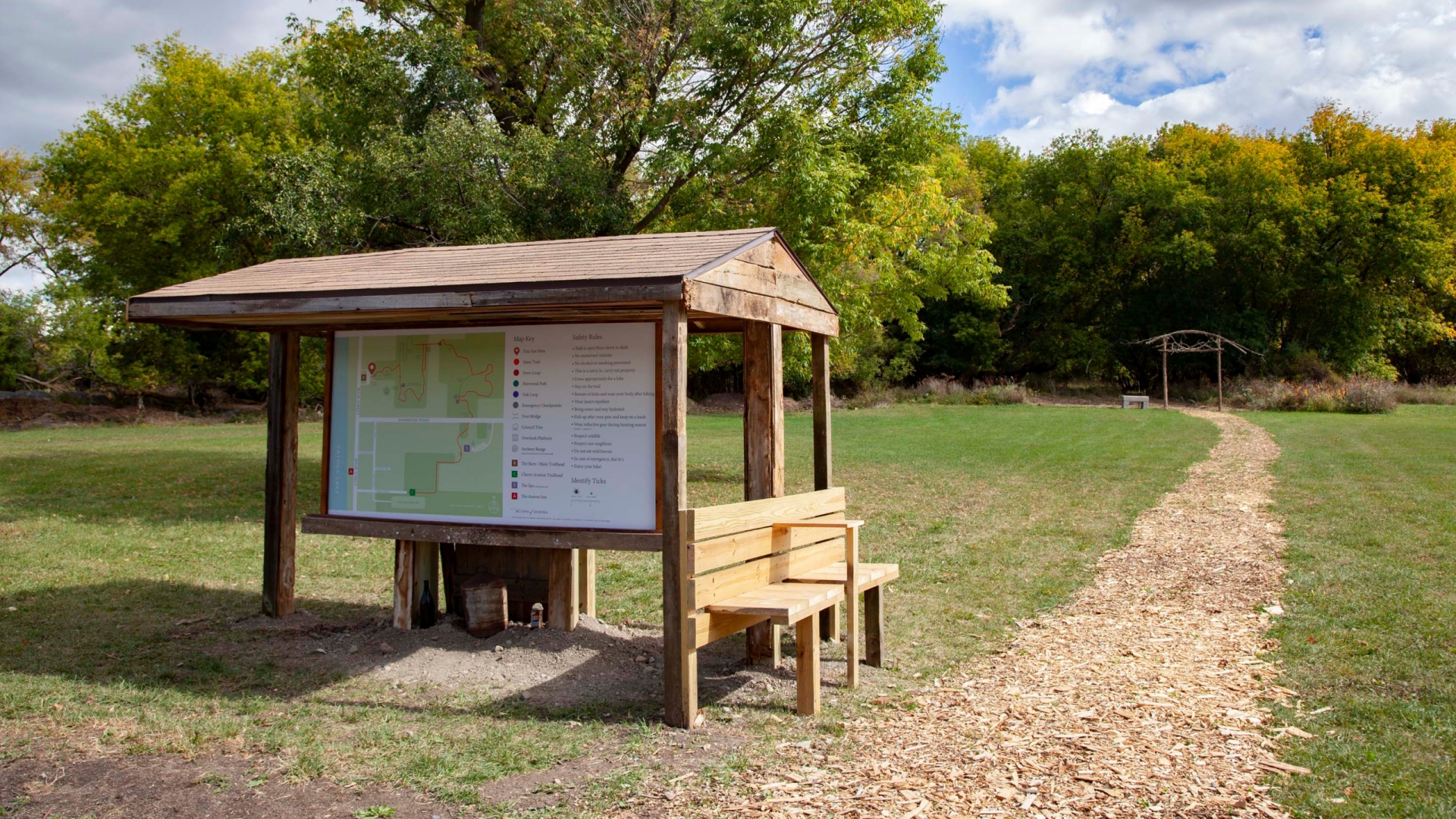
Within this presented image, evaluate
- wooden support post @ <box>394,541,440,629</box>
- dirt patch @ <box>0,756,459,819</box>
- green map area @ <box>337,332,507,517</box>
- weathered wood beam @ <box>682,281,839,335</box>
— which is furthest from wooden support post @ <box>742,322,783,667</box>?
dirt patch @ <box>0,756,459,819</box>

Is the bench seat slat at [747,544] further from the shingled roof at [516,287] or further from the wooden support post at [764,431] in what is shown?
the shingled roof at [516,287]

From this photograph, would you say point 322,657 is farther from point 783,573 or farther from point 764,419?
point 764,419

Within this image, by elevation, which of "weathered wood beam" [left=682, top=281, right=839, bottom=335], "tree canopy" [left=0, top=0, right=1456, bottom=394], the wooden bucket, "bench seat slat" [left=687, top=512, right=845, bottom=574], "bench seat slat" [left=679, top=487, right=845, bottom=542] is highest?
"tree canopy" [left=0, top=0, right=1456, bottom=394]

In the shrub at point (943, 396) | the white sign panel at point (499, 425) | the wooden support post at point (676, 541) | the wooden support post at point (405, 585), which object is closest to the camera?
the wooden support post at point (676, 541)

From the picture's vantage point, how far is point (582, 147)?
16.0 meters

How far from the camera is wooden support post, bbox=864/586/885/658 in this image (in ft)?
22.7

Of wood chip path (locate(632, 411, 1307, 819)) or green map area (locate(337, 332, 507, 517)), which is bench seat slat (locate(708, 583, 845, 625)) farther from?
green map area (locate(337, 332, 507, 517))

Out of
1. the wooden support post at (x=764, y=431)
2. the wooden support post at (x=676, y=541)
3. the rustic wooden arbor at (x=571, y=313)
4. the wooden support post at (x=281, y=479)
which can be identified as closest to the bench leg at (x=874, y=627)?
the wooden support post at (x=764, y=431)

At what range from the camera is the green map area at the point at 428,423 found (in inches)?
276

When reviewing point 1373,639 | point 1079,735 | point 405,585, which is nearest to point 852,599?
point 1079,735

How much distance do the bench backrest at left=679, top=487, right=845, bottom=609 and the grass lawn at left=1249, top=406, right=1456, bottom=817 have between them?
2.91 metres

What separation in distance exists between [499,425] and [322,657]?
1.99 meters

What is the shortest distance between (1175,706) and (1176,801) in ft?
5.26

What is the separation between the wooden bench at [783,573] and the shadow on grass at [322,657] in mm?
647
